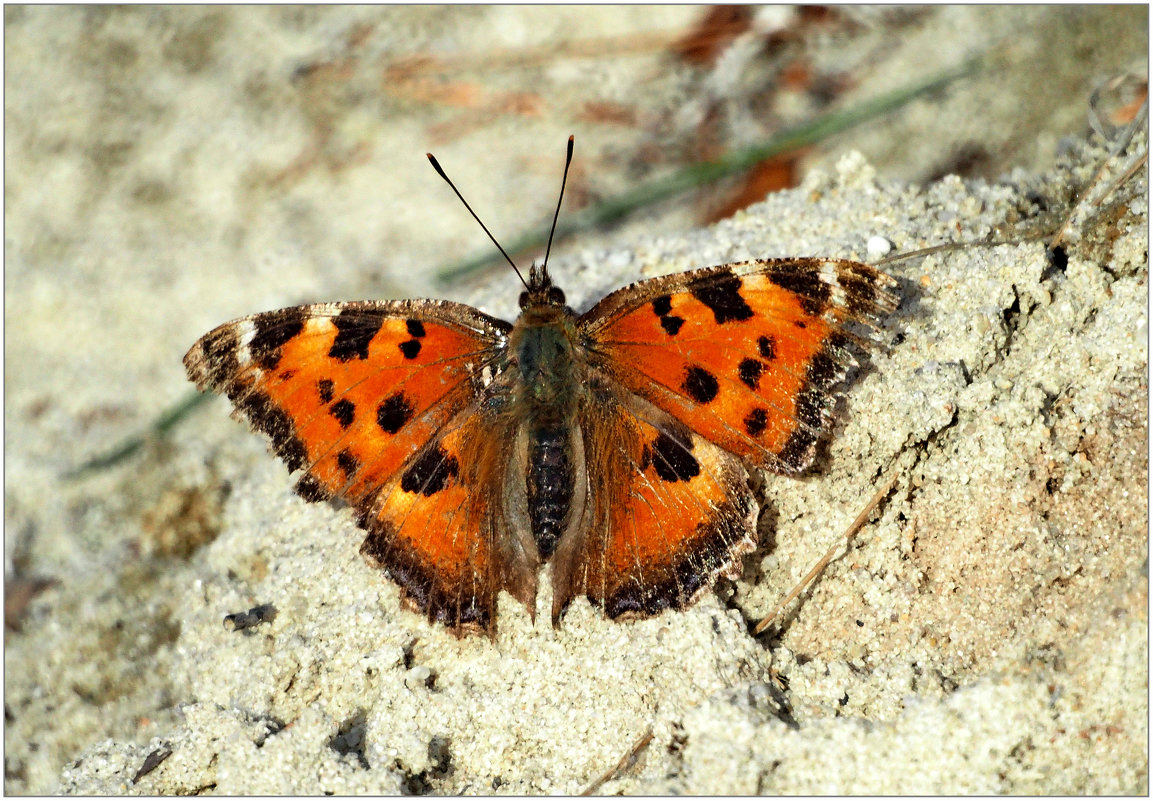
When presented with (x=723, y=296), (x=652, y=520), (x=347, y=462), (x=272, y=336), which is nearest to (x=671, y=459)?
(x=652, y=520)

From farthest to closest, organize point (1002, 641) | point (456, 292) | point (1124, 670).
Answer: point (456, 292) < point (1002, 641) < point (1124, 670)

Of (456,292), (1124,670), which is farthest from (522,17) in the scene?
(1124,670)

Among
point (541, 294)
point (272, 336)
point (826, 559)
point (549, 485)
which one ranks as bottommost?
point (826, 559)

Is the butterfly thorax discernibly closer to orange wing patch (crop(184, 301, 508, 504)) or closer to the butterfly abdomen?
the butterfly abdomen

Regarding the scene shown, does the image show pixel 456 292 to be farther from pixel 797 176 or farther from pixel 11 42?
pixel 11 42

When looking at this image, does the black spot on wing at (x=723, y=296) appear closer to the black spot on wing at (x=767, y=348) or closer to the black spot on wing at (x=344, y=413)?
the black spot on wing at (x=767, y=348)

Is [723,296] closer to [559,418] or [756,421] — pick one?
[756,421]

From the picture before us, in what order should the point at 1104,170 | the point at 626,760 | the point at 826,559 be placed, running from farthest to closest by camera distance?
the point at 1104,170 → the point at 826,559 → the point at 626,760
